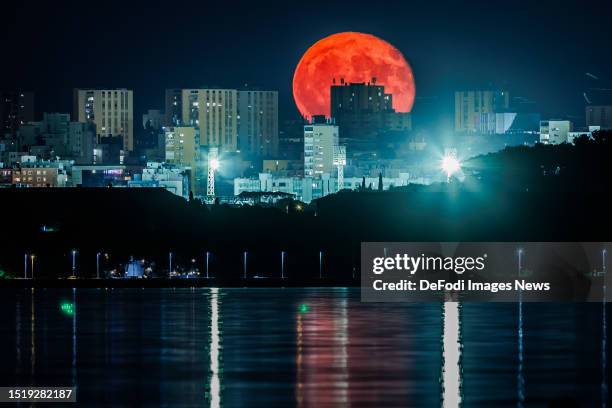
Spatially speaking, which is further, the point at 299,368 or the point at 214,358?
the point at 214,358

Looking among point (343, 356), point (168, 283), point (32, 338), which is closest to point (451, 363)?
point (343, 356)

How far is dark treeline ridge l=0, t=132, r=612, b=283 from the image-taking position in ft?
326

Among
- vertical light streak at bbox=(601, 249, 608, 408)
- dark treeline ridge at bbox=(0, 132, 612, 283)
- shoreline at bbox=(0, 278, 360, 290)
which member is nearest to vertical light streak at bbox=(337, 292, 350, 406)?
vertical light streak at bbox=(601, 249, 608, 408)

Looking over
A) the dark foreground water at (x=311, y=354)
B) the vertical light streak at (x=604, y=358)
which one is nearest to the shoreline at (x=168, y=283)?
the vertical light streak at (x=604, y=358)

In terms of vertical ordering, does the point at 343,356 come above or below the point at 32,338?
below

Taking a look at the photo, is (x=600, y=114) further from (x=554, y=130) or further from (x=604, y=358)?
(x=604, y=358)

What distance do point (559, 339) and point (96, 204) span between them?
81156 mm

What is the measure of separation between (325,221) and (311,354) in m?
66.8

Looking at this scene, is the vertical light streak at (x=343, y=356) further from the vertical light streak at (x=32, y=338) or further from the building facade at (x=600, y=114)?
the building facade at (x=600, y=114)

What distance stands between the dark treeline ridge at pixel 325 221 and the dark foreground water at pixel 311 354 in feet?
101

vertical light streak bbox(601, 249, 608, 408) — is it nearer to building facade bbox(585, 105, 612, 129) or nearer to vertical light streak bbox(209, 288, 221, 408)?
vertical light streak bbox(209, 288, 221, 408)

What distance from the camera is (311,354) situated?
46.9 m

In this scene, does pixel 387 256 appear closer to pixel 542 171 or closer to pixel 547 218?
pixel 547 218

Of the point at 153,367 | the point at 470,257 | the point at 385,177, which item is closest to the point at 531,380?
the point at 153,367
